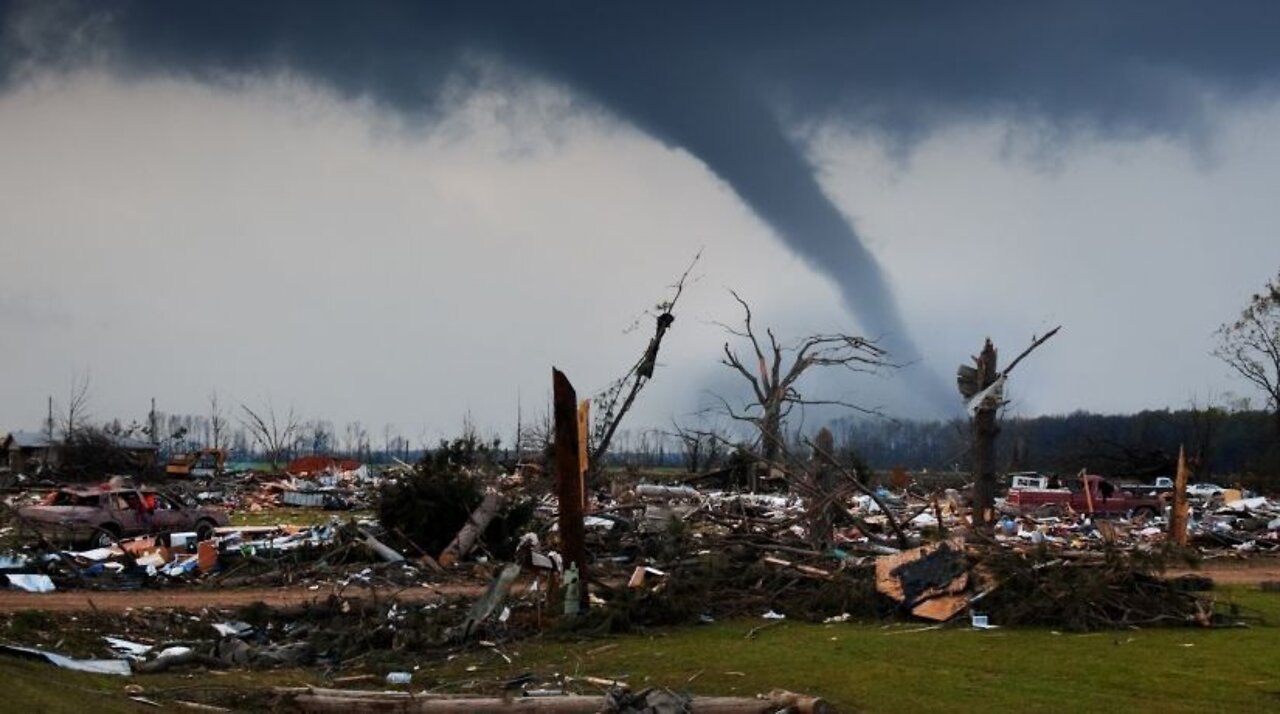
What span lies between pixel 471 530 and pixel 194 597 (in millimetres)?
5485

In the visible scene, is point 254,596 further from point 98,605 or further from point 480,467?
point 480,467

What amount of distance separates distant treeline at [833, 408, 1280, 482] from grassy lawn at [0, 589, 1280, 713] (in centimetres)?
2108

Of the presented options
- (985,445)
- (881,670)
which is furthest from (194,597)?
(985,445)

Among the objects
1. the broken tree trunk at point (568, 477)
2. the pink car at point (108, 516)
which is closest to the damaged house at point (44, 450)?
the pink car at point (108, 516)

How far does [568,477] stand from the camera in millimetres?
15922

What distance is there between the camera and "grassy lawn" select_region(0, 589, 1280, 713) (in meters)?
10.2

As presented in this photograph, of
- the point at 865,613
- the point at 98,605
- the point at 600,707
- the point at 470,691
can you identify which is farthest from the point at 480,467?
the point at 600,707

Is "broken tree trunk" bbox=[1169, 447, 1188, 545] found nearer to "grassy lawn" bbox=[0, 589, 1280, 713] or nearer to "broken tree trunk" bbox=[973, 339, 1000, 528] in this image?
"broken tree trunk" bbox=[973, 339, 1000, 528]

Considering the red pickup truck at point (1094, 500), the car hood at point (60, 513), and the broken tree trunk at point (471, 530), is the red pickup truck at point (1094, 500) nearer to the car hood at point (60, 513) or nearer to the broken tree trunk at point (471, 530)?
the broken tree trunk at point (471, 530)

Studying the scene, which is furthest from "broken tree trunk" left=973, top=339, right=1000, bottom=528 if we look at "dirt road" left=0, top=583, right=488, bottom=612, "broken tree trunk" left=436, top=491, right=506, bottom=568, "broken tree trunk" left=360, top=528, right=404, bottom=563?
"broken tree trunk" left=360, top=528, right=404, bottom=563

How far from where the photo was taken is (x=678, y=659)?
12992 millimetres

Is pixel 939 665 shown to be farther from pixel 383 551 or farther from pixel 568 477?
pixel 383 551

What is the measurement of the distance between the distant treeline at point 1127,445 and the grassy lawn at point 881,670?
21076mm

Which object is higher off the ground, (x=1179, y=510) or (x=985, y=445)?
(x=985, y=445)
